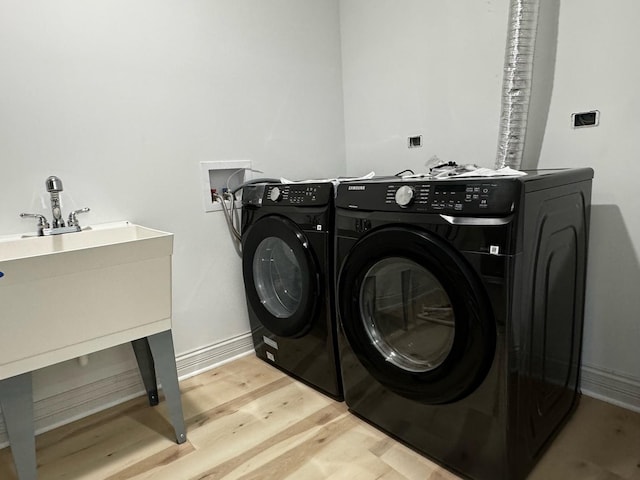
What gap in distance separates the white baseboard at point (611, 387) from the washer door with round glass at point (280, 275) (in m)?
1.15

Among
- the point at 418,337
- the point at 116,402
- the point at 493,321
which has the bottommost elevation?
the point at 116,402

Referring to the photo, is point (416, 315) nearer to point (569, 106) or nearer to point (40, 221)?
point (569, 106)

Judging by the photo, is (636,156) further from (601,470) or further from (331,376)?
(331,376)

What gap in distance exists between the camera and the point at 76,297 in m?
1.23

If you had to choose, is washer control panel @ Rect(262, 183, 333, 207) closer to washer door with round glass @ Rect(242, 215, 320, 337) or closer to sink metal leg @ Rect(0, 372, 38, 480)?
washer door with round glass @ Rect(242, 215, 320, 337)

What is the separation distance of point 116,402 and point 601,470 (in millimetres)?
1892

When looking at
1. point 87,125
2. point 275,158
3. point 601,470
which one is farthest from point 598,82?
point 87,125

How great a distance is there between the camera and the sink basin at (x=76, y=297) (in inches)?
45.0

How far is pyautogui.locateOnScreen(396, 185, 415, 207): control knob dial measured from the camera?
46.5 inches

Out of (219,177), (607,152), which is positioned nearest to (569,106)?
(607,152)

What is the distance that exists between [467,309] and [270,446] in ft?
2.94

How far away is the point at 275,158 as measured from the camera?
2.22 m

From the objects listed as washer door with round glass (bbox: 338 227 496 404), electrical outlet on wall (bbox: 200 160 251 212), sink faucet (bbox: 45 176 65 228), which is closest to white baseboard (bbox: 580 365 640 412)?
washer door with round glass (bbox: 338 227 496 404)

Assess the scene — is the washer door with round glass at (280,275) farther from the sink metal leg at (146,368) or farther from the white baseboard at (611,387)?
the white baseboard at (611,387)
